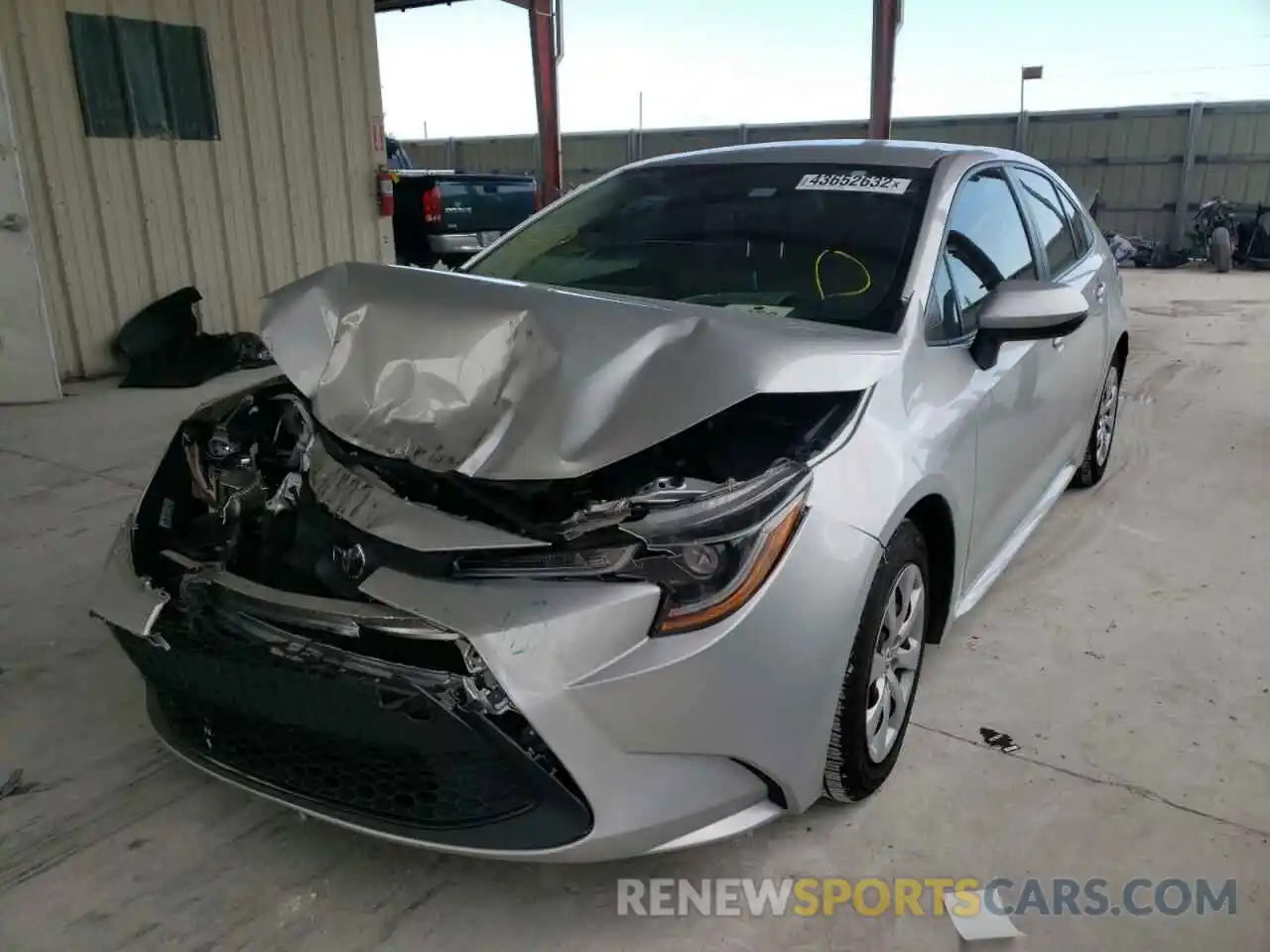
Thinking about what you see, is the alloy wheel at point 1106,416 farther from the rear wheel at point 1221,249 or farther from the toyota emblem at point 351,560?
the rear wheel at point 1221,249

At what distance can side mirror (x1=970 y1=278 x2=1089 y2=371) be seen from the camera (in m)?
2.32

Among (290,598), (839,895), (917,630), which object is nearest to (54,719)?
(290,598)

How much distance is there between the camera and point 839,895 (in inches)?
74.3

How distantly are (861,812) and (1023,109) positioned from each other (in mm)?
16947

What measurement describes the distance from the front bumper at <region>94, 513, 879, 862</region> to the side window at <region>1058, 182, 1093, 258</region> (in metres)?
2.52

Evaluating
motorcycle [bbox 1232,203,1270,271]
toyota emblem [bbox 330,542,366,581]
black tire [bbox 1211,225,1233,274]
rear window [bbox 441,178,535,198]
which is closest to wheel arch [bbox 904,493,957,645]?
toyota emblem [bbox 330,542,366,581]

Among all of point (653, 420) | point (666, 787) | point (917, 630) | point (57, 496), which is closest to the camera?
point (666, 787)

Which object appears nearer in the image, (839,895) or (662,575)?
(662,575)

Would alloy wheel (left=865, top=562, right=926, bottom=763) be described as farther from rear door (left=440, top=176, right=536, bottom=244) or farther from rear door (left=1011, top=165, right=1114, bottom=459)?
rear door (left=440, top=176, right=536, bottom=244)

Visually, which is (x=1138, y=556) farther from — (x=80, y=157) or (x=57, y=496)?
(x=80, y=157)

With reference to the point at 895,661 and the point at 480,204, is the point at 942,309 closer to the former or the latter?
the point at 895,661

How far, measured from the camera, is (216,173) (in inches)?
273

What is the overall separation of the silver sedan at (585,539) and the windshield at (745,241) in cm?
1

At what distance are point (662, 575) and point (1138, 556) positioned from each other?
2587mm
